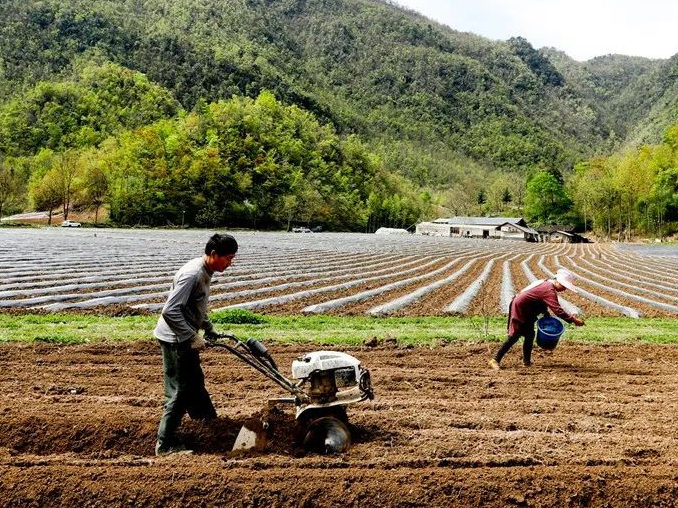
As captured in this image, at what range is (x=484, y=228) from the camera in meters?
104

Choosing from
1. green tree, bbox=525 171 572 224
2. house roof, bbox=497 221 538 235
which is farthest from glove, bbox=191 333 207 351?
green tree, bbox=525 171 572 224

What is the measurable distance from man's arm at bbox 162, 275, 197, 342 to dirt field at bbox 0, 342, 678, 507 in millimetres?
1027

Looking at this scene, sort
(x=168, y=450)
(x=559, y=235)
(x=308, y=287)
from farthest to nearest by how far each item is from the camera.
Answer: (x=559, y=235)
(x=308, y=287)
(x=168, y=450)

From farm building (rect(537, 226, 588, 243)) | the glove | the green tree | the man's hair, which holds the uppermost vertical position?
the green tree

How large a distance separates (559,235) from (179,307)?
98910 millimetres

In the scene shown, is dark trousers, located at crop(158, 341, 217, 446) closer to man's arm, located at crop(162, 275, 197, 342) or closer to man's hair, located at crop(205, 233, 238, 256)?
man's arm, located at crop(162, 275, 197, 342)

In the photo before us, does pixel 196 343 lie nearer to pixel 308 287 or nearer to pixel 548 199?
pixel 308 287

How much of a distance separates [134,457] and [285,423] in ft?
4.23

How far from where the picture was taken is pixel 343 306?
14.8 metres

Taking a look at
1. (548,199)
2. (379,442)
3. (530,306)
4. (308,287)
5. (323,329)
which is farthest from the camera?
(548,199)

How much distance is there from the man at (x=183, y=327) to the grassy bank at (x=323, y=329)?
5173 millimetres

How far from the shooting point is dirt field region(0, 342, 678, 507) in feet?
13.7

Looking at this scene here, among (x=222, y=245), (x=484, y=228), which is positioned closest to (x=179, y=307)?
(x=222, y=245)

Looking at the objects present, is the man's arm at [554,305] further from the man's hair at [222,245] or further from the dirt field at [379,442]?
the man's hair at [222,245]
